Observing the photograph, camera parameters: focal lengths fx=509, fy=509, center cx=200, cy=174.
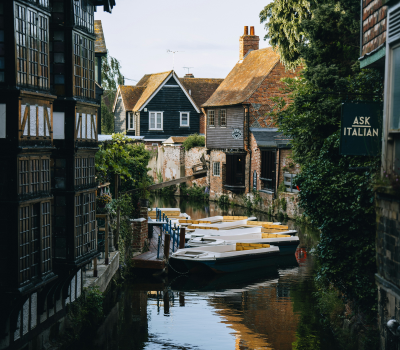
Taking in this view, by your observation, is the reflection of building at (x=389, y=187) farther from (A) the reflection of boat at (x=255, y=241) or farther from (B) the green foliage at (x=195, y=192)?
(B) the green foliage at (x=195, y=192)

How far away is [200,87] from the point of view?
167 feet

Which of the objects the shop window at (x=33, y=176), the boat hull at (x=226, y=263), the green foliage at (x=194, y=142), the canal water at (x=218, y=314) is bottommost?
the canal water at (x=218, y=314)

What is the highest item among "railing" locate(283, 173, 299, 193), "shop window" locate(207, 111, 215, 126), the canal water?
"shop window" locate(207, 111, 215, 126)

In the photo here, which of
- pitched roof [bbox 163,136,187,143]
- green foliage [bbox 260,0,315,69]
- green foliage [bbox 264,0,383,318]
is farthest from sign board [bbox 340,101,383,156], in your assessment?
pitched roof [bbox 163,136,187,143]

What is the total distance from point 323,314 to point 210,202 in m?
25.1

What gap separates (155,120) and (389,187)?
3970 cm

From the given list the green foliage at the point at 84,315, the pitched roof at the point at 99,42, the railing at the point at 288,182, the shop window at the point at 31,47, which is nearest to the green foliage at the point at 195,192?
the railing at the point at 288,182

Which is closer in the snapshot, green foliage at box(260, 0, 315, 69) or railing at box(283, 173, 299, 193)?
green foliage at box(260, 0, 315, 69)

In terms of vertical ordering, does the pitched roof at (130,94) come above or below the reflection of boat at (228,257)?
above

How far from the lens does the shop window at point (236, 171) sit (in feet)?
115

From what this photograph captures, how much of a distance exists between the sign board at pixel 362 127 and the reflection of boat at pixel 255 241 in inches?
435

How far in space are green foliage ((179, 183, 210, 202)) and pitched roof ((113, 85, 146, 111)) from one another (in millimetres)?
11307

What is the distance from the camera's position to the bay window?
151ft

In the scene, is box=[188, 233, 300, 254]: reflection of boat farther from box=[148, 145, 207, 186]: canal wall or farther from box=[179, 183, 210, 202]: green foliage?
box=[148, 145, 207, 186]: canal wall
